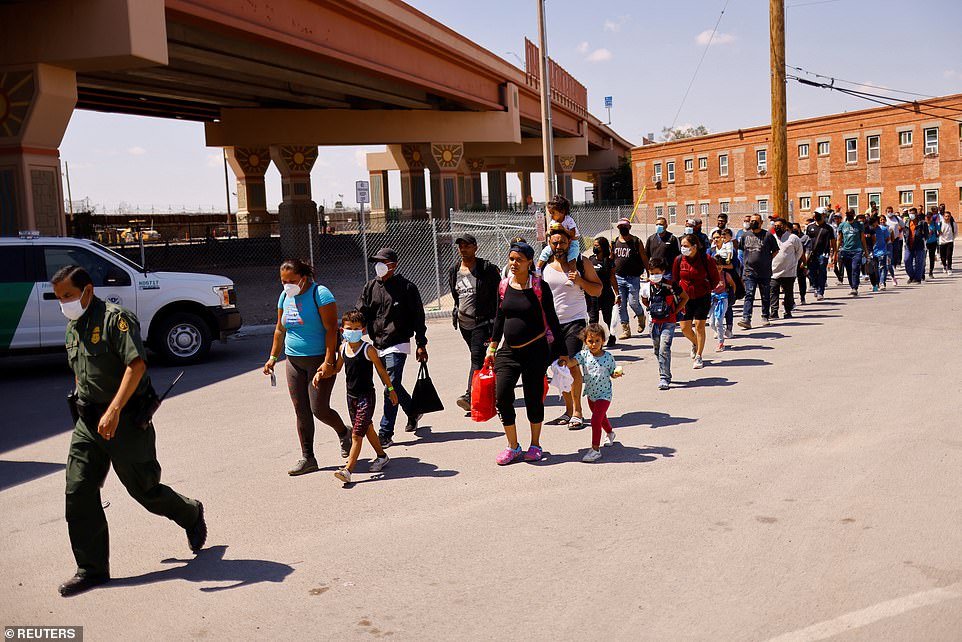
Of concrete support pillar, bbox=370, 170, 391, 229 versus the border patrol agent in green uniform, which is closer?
the border patrol agent in green uniform

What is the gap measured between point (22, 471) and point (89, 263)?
594 centimetres

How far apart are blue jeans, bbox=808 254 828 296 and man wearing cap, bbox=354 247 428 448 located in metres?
12.5

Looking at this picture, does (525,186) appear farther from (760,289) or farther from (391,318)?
(391,318)

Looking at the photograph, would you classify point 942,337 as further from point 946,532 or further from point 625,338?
point 946,532

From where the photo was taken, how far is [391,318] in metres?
8.06

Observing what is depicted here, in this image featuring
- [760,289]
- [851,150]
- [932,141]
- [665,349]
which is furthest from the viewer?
[851,150]

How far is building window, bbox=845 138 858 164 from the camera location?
49750mm

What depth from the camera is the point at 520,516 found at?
6117 mm

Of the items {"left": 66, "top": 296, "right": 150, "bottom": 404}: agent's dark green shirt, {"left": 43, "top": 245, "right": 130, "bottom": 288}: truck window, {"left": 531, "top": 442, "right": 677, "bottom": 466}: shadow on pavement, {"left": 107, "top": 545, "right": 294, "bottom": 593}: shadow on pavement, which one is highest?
{"left": 43, "top": 245, "right": 130, "bottom": 288}: truck window

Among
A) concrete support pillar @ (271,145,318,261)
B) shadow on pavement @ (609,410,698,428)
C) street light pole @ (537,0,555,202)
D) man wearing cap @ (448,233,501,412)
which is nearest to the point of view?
shadow on pavement @ (609,410,698,428)

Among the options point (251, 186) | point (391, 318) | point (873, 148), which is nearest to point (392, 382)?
point (391, 318)

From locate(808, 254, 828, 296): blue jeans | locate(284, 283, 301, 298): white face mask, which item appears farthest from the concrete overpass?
locate(808, 254, 828, 296): blue jeans

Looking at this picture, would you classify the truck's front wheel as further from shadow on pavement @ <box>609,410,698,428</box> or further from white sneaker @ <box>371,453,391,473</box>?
shadow on pavement @ <box>609,410,698,428</box>

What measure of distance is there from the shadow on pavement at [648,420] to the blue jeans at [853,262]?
11.8 metres
